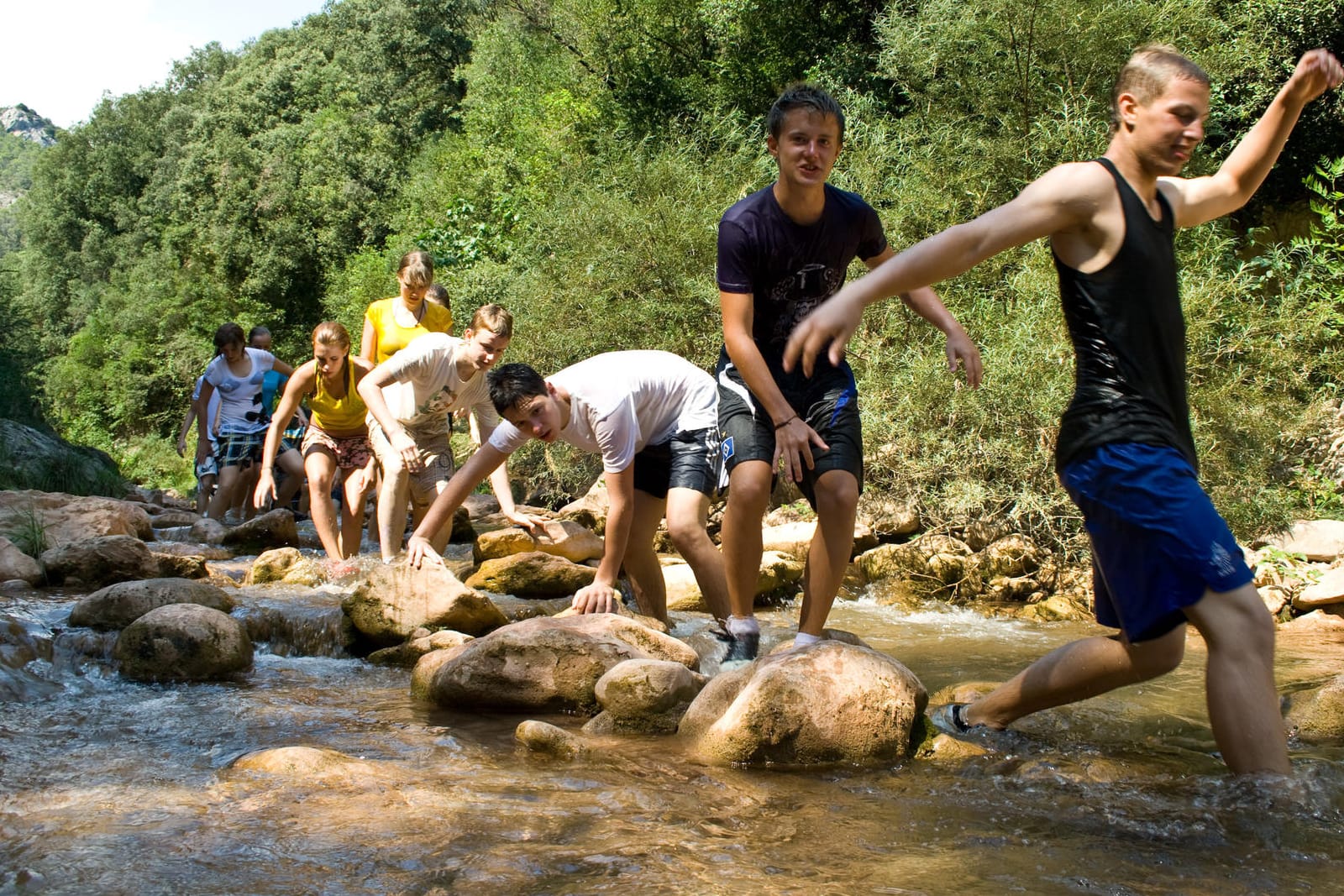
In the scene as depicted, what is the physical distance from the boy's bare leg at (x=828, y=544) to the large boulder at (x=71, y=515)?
6.62 m

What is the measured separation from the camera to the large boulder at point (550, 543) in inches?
327

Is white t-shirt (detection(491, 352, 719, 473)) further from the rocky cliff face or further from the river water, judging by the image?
the rocky cliff face

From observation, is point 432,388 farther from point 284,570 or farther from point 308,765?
point 308,765

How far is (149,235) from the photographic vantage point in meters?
44.4

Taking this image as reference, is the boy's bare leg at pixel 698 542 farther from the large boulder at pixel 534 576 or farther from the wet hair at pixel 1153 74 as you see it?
the wet hair at pixel 1153 74

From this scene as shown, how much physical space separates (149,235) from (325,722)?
4474 cm

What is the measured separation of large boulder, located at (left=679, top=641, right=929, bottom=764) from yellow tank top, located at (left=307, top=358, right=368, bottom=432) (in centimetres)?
474

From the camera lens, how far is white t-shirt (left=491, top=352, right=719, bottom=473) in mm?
4961

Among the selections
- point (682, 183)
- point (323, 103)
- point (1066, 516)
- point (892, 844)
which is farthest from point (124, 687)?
point (323, 103)

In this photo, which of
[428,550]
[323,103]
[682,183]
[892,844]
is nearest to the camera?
[892,844]

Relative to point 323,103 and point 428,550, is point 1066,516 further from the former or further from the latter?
point 323,103

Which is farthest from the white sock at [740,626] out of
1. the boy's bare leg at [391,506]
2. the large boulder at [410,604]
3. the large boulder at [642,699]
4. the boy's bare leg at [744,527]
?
the boy's bare leg at [391,506]

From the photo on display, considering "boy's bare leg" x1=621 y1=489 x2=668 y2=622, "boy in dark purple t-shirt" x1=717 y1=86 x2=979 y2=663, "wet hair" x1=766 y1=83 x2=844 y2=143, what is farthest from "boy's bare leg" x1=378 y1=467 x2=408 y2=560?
"wet hair" x1=766 y1=83 x2=844 y2=143

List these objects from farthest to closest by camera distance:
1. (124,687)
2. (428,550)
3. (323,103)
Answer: (323,103), (428,550), (124,687)
